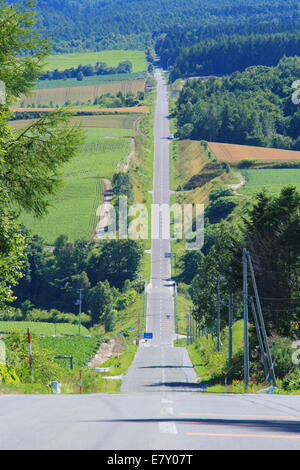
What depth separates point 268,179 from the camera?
6688 inches

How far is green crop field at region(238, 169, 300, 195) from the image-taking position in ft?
535

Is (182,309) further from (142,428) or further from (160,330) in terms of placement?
(142,428)

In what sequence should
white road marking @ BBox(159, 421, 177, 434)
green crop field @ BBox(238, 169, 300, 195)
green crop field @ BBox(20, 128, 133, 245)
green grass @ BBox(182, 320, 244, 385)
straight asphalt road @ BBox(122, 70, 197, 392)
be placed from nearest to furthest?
white road marking @ BBox(159, 421, 177, 434), straight asphalt road @ BBox(122, 70, 197, 392), green grass @ BBox(182, 320, 244, 385), green crop field @ BBox(20, 128, 133, 245), green crop field @ BBox(238, 169, 300, 195)

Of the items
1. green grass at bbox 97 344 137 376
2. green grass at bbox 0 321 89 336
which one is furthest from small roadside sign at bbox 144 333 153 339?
green grass at bbox 0 321 89 336

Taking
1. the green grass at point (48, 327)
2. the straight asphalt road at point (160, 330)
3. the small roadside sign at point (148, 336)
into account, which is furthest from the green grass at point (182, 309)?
the green grass at point (48, 327)

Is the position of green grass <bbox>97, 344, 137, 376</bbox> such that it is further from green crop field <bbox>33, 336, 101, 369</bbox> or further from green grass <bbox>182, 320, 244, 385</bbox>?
green grass <bbox>182, 320, 244, 385</bbox>

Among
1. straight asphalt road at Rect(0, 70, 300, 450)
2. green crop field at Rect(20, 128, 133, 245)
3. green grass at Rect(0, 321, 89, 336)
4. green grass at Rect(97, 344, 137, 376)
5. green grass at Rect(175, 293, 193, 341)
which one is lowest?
green grass at Rect(97, 344, 137, 376)

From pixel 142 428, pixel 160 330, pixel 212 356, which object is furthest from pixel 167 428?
pixel 160 330

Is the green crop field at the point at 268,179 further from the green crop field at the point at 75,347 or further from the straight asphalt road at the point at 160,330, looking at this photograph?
the green crop field at the point at 75,347

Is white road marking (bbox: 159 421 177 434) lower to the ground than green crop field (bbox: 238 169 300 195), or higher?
lower

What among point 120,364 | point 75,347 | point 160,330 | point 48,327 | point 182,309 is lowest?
point 75,347
